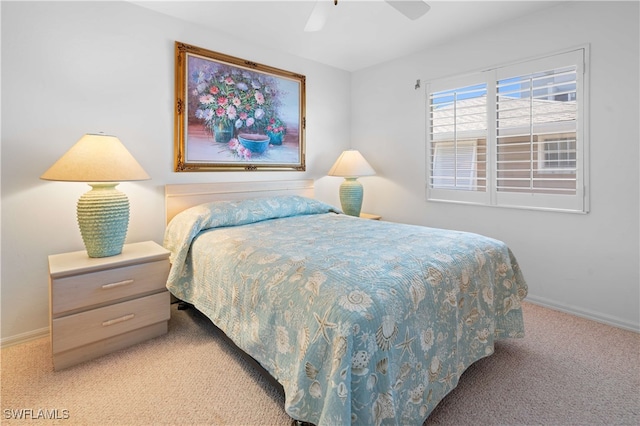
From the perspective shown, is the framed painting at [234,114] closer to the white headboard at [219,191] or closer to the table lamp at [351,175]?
the white headboard at [219,191]

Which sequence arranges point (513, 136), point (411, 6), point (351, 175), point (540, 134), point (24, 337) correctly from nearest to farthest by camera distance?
1. point (411, 6)
2. point (24, 337)
3. point (540, 134)
4. point (513, 136)
5. point (351, 175)

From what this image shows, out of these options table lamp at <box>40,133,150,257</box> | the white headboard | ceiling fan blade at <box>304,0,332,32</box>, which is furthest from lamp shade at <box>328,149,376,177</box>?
table lamp at <box>40,133,150,257</box>

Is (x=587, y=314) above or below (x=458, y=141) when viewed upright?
below

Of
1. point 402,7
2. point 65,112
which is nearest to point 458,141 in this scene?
point 402,7

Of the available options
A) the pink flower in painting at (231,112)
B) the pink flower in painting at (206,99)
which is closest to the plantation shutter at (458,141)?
the pink flower in painting at (231,112)

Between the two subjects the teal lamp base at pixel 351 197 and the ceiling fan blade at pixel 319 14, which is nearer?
the ceiling fan blade at pixel 319 14

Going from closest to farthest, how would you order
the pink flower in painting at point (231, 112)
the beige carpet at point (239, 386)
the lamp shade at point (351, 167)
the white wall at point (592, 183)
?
1. the beige carpet at point (239, 386)
2. the white wall at point (592, 183)
3. the pink flower in painting at point (231, 112)
4. the lamp shade at point (351, 167)

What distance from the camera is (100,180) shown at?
1982 mm

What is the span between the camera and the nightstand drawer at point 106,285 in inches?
72.7

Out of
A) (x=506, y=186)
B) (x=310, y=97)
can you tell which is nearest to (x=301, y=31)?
(x=310, y=97)

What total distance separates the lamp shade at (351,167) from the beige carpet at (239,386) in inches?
81.7

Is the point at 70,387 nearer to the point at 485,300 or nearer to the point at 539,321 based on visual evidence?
the point at 485,300

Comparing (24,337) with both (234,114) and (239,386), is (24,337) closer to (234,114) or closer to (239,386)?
(239,386)

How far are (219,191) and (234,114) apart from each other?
2.37 ft
